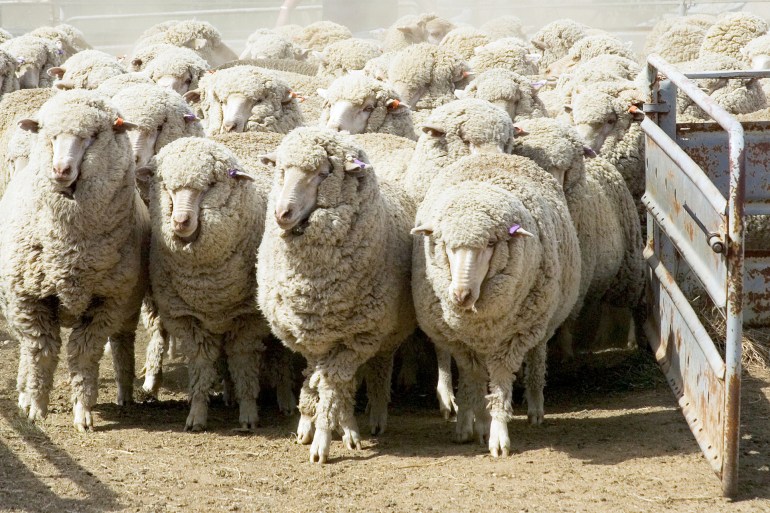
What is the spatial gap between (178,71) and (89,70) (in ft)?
2.31

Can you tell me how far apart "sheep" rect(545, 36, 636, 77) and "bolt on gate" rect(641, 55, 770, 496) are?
4669 mm

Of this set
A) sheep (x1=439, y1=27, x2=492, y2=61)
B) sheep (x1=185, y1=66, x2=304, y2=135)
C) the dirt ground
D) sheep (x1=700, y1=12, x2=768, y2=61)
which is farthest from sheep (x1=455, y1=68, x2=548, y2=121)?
sheep (x1=700, y1=12, x2=768, y2=61)

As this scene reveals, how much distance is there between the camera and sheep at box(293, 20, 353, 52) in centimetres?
1522

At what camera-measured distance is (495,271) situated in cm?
545

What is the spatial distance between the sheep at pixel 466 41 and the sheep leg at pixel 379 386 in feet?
20.1

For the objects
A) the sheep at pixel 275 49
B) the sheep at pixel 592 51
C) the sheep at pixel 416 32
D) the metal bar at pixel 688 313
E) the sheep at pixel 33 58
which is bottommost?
the metal bar at pixel 688 313

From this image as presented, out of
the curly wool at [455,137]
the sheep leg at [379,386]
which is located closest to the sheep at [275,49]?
the curly wool at [455,137]

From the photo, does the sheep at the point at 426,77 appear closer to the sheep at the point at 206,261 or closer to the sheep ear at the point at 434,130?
the sheep ear at the point at 434,130

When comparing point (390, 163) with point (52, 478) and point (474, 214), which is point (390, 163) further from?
point (52, 478)

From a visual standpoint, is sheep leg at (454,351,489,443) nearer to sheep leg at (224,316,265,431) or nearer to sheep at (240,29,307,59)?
sheep leg at (224,316,265,431)

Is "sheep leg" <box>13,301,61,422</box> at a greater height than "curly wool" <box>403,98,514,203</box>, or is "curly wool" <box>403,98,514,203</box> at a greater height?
"curly wool" <box>403,98,514,203</box>

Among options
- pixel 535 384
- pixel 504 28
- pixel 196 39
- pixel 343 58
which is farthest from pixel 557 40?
pixel 535 384

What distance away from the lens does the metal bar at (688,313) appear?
484 cm

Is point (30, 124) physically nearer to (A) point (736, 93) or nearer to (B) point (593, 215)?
(B) point (593, 215)
